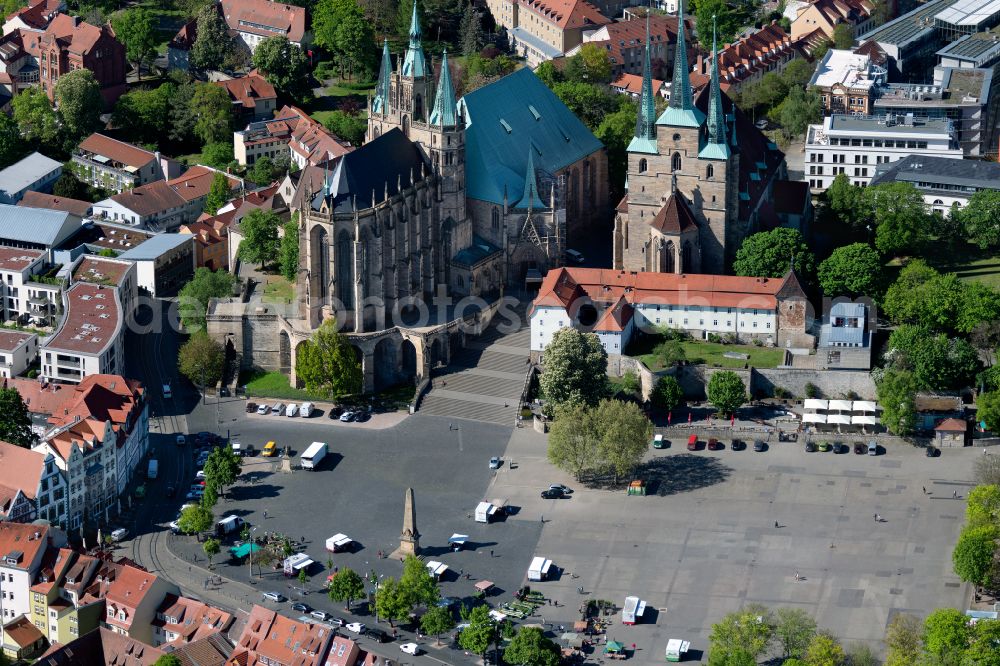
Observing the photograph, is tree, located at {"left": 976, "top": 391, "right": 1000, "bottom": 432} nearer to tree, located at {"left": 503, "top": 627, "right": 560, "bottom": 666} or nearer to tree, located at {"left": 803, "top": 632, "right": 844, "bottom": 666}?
tree, located at {"left": 803, "top": 632, "right": 844, "bottom": 666}

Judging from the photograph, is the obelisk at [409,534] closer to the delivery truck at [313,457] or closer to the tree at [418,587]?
the tree at [418,587]

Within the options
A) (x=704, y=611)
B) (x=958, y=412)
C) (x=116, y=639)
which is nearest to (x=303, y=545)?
(x=116, y=639)

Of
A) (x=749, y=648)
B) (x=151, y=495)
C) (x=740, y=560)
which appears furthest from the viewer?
(x=151, y=495)

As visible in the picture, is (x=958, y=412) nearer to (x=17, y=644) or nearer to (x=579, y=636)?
(x=579, y=636)

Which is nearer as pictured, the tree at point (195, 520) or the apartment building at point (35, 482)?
the apartment building at point (35, 482)

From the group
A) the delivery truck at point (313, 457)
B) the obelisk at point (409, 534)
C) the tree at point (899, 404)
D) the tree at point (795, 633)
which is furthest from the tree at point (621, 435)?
the tree at point (795, 633)

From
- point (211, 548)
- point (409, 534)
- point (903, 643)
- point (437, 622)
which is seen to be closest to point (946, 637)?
point (903, 643)
